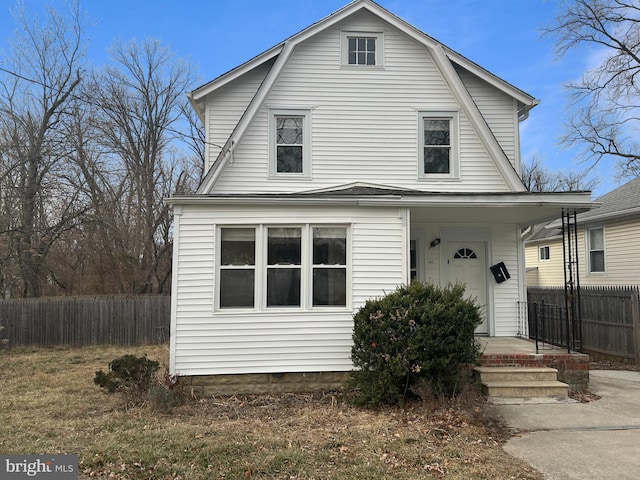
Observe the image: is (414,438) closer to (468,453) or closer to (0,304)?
(468,453)

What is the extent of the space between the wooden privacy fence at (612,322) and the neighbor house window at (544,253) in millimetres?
7316

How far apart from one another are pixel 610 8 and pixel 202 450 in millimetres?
21054

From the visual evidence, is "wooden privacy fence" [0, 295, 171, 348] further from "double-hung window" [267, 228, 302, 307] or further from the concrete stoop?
the concrete stoop

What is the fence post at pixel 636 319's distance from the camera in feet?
33.3

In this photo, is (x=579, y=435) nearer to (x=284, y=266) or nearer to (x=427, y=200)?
(x=427, y=200)

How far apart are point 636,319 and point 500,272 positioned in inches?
141

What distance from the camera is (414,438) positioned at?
511 centimetres

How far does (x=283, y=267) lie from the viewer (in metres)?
7.74

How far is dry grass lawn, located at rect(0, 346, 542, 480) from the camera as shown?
4.36 meters

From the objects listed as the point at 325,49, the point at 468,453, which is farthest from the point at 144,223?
the point at 468,453

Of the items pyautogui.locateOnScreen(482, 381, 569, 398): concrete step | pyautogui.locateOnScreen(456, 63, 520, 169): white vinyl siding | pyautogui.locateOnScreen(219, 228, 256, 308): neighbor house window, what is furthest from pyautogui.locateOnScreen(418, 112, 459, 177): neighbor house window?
pyautogui.locateOnScreen(482, 381, 569, 398): concrete step

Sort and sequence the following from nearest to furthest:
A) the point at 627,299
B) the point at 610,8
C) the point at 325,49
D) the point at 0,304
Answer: the point at 325,49, the point at 627,299, the point at 0,304, the point at 610,8

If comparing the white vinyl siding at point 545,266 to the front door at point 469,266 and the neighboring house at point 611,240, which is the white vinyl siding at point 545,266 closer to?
the neighboring house at point 611,240

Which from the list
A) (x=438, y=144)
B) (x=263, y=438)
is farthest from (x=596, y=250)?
(x=263, y=438)
